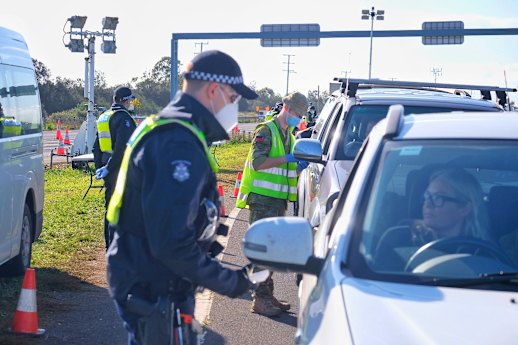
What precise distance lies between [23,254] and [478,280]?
6.63 meters

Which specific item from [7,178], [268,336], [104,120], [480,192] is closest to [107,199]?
[104,120]

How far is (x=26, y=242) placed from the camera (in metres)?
9.59

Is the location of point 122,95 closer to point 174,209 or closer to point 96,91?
point 174,209

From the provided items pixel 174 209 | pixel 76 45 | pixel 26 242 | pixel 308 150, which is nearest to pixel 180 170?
pixel 174 209

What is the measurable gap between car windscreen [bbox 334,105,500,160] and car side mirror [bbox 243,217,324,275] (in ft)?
14.6

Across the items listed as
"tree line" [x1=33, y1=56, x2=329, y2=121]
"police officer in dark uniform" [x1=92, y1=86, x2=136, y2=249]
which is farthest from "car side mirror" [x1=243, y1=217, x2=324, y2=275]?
"tree line" [x1=33, y1=56, x2=329, y2=121]

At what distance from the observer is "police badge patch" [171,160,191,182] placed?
11.8 ft

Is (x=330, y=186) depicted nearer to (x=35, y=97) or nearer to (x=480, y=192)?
(x=480, y=192)

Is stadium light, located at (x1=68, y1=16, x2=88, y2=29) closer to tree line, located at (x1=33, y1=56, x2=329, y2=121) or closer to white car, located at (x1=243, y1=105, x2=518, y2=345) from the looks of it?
white car, located at (x1=243, y1=105, x2=518, y2=345)

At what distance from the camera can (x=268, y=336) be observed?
23.7 feet

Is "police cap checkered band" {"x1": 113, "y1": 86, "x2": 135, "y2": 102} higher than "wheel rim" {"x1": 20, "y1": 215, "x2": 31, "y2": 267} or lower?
higher

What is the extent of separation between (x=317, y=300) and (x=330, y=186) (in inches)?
129

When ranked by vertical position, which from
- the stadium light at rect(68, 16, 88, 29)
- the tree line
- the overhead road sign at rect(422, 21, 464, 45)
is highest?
the overhead road sign at rect(422, 21, 464, 45)

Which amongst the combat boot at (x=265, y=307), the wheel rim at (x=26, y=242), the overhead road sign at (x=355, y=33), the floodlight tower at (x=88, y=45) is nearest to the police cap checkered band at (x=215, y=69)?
the combat boot at (x=265, y=307)
